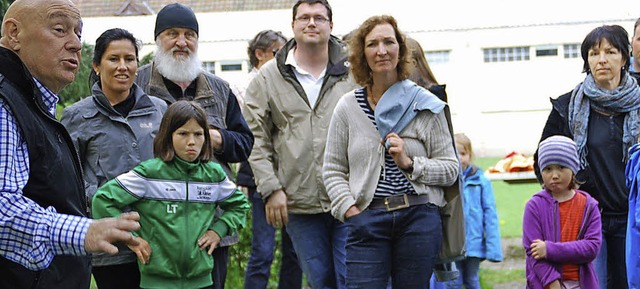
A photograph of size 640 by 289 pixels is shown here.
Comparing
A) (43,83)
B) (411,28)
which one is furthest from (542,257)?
(411,28)

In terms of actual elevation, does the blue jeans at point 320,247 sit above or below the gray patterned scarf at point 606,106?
below

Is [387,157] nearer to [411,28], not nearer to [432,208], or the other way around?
[432,208]

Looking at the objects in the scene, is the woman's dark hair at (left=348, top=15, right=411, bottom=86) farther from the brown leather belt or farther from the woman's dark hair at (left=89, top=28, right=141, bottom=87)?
the woman's dark hair at (left=89, top=28, right=141, bottom=87)

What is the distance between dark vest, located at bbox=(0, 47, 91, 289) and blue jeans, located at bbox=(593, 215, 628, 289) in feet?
13.3

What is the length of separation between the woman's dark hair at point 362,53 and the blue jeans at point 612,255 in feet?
5.72

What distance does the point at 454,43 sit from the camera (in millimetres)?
37312

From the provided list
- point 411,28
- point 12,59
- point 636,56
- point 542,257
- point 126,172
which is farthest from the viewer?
point 411,28

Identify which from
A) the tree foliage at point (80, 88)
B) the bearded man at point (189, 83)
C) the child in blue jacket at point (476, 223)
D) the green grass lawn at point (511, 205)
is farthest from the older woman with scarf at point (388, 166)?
the green grass lawn at point (511, 205)

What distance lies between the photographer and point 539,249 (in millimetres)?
6871

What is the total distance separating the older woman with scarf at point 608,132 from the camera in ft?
23.3

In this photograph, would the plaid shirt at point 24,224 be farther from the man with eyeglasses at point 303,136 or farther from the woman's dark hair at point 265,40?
the woman's dark hair at point 265,40

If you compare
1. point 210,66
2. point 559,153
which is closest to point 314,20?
point 559,153

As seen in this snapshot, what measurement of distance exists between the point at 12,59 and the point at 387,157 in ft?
9.36

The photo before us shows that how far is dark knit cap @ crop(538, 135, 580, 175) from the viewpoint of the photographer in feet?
22.8
